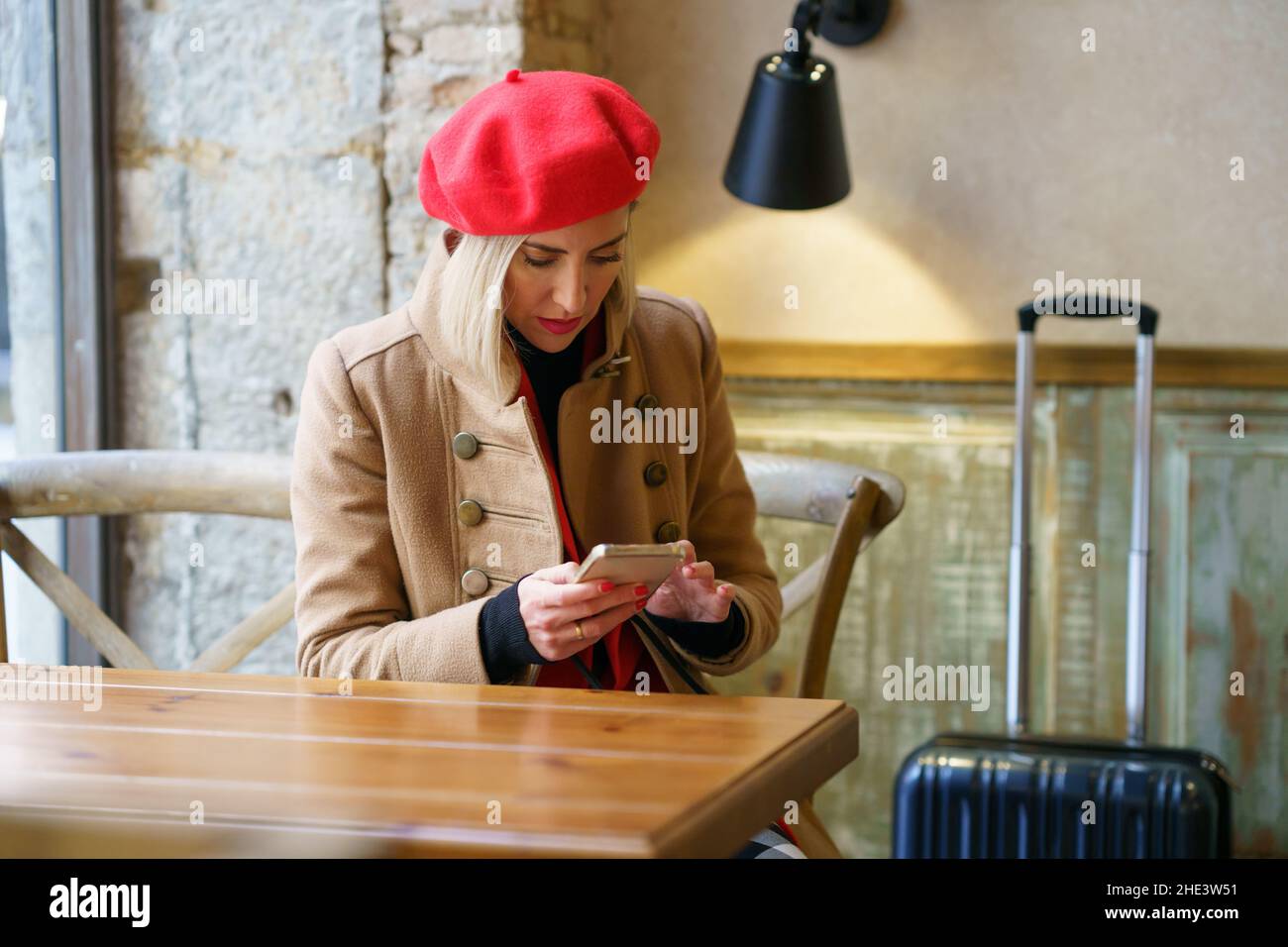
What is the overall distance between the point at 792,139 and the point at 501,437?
3.82ft

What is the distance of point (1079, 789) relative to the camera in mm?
2182

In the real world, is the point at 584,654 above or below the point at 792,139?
below

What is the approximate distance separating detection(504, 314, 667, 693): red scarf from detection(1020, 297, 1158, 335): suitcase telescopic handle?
1.17m

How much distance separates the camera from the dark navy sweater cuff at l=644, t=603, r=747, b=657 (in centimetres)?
151

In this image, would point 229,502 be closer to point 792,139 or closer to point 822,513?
point 822,513

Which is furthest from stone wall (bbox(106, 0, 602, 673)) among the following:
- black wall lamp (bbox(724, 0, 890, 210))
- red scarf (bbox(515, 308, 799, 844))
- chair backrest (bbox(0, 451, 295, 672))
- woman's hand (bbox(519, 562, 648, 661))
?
woman's hand (bbox(519, 562, 648, 661))

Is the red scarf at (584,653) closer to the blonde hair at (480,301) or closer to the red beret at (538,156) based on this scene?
the blonde hair at (480,301)

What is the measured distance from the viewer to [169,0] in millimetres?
2639

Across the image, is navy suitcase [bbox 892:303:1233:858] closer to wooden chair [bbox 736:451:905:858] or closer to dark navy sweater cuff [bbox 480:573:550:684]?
wooden chair [bbox 736:451:905:858]

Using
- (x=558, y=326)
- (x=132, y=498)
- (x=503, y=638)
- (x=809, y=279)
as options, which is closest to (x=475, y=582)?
(x=503, y=638)

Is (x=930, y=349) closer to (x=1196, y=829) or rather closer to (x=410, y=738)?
(x=1196, y=829)

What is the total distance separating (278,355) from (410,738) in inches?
68.2

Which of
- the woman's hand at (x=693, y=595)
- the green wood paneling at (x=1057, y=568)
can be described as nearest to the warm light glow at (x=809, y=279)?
the green wood paneling at (x=1057, y=568)

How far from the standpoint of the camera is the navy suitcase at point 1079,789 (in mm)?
2125
